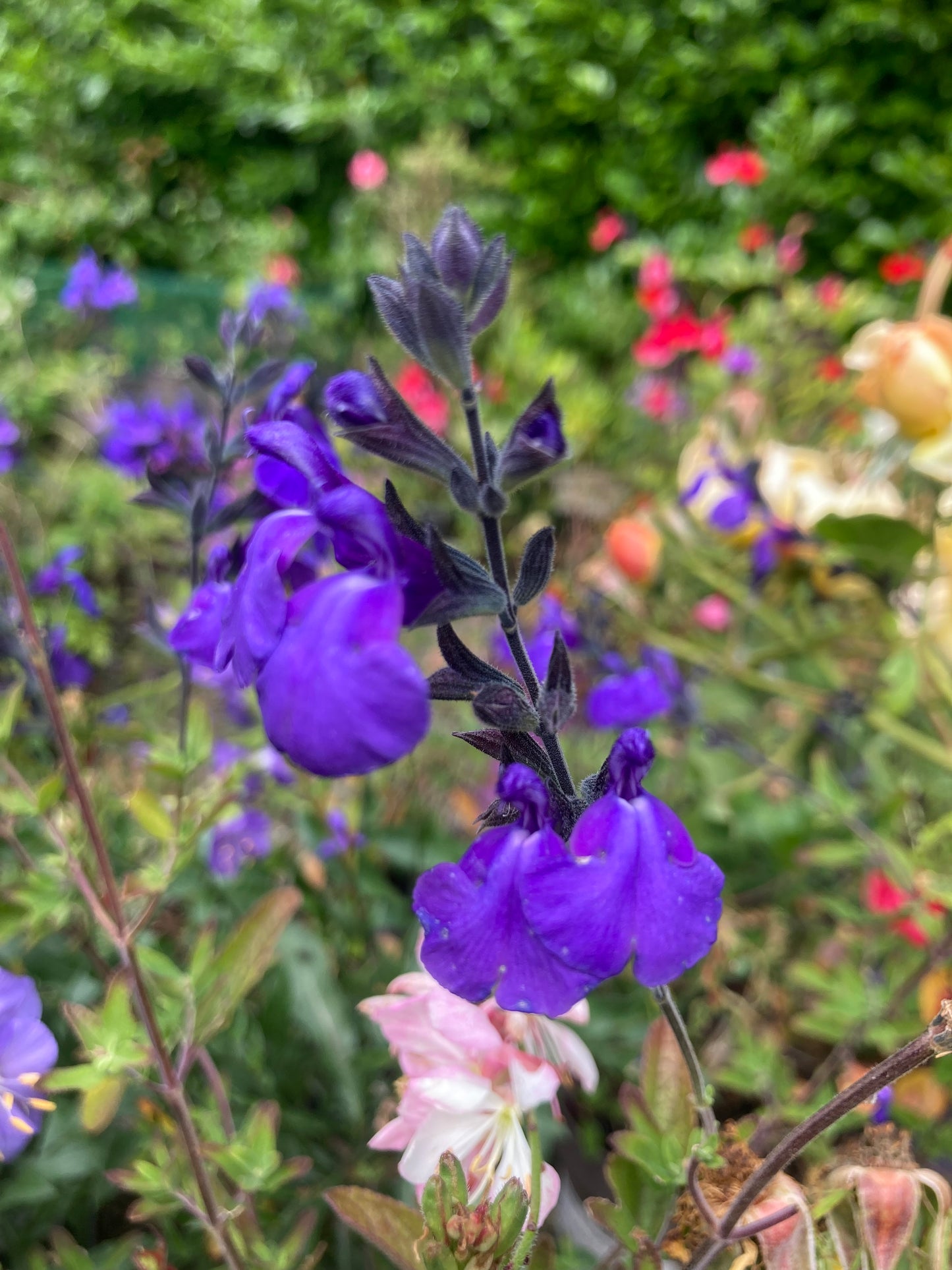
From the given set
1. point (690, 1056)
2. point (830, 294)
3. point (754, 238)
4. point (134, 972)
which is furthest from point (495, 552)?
point (754, 238)

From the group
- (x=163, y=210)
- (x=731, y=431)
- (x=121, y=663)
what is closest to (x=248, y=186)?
(x=163, y=210)

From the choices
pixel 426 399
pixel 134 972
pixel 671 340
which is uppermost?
pixel 134 972

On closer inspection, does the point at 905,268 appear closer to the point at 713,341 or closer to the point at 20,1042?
the point at 713,341

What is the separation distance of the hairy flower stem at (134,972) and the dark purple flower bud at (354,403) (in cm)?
29

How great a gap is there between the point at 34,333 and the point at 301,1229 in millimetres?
3442

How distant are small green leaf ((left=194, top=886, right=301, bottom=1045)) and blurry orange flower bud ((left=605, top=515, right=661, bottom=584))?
0.67m

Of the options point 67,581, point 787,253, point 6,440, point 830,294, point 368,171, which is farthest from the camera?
point 368,171

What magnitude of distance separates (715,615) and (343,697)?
1126mm

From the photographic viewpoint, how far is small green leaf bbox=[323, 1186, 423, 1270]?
0.38 meters

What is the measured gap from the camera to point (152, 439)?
0.92m

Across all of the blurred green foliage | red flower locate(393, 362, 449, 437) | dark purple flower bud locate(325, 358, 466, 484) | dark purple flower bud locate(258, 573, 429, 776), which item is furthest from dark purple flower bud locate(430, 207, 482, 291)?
the blurred green foliage

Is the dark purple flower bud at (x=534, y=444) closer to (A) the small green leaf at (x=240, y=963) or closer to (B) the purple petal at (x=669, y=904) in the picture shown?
→ (B) the purple petal at (x=669, y=904)

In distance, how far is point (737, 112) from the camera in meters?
3.44

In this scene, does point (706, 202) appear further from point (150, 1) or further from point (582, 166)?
point (150, 1)
